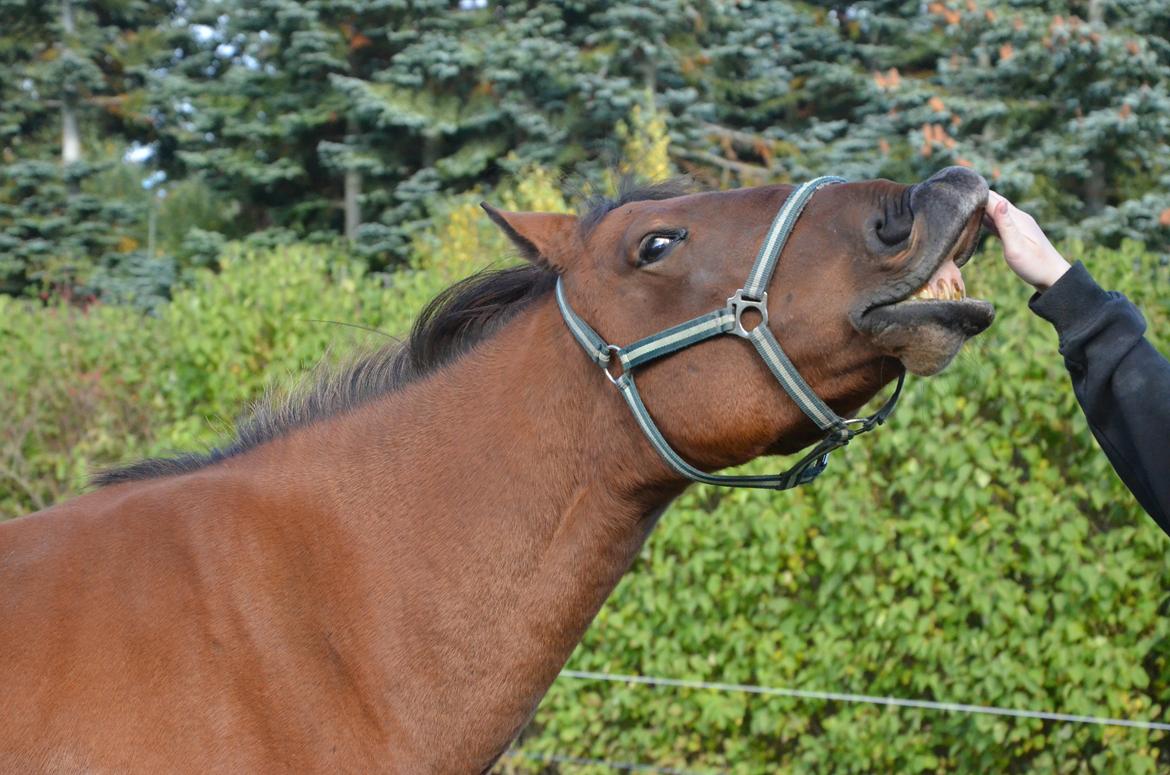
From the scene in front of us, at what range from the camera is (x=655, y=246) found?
237 cm

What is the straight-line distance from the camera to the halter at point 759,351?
7.29ft

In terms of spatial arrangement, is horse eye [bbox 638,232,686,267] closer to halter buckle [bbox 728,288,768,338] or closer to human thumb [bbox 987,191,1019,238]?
halter buckle [bbox 728,288,768,338]

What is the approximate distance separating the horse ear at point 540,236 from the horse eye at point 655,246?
9.1 inches

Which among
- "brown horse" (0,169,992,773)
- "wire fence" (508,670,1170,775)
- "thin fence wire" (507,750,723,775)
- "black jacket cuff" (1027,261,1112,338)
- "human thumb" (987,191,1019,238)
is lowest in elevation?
"thin fence wire" (507,750,723,775)

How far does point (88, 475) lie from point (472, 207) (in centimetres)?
1100

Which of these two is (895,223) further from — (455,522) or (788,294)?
(455,522)

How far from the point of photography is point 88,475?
2877 mm

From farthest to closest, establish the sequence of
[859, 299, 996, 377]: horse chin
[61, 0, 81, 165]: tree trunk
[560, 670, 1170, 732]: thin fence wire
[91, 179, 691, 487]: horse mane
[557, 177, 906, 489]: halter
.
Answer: [61, 0, 81, 165]: tree trunk, [560, 670, 1170, 732]: thin fence wire, [91, 179, 691, 487]: horse mane, [557, 177, 906, 489]: halter, [859, 299, 996, 377]: horse chin

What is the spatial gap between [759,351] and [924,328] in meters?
0.32

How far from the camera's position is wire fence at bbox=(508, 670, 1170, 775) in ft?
15.2

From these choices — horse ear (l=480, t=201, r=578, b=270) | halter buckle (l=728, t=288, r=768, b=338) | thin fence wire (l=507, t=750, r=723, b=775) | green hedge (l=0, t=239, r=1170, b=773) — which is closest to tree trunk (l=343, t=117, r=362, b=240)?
thin fence wire (l=507, t=750, r=723, b=775)

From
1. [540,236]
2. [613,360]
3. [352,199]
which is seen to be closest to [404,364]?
[540,236]

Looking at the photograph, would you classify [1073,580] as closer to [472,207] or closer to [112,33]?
[472,207]

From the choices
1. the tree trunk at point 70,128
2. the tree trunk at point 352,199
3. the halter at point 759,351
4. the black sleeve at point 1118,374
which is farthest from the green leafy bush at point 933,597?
the tree trunk at point 70,128
